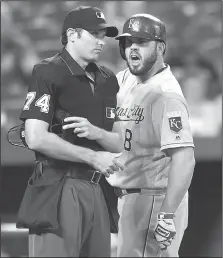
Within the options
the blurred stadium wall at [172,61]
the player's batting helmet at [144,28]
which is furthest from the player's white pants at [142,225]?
the blurred stadium wall at [172,61]

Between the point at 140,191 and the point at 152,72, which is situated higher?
the point at 152,72

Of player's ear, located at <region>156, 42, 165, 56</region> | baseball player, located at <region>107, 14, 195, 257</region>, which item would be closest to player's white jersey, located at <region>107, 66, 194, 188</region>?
baseball player, located at <region>107, 14, 195, 257</region>

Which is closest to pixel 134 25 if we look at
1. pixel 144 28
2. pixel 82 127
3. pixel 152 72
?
pixel 144 28

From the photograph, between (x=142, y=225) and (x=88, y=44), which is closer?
(x=88, y=44)

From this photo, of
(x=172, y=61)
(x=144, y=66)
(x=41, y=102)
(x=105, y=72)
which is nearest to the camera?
(x=41, y=102)

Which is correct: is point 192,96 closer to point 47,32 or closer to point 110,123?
point 47,32

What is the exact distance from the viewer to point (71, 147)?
81.6 inches

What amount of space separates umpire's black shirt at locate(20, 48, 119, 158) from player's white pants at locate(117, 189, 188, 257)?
563 millimetres

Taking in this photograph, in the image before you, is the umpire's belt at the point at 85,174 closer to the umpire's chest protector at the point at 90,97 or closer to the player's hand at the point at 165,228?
the umpire's chest protector at the point at 90,97

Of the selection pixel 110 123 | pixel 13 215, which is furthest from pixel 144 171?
pixel 13 215

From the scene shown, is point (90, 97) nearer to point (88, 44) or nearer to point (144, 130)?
point (88, 44)

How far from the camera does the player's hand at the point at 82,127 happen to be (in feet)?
6.82

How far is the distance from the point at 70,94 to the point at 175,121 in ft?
1.74

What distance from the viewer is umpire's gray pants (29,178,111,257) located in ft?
6.84
